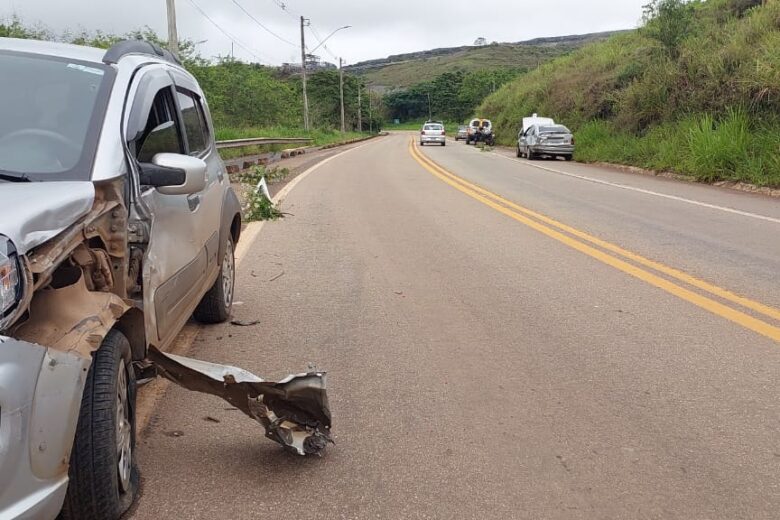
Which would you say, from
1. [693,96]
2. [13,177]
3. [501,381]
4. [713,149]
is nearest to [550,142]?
[693,96]

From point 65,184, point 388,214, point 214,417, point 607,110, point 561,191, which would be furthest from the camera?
point 607,110

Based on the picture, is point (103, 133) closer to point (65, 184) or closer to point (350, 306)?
point (65, 184)

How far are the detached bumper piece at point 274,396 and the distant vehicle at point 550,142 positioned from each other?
2636 centimetres

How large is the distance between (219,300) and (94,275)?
2710 millimetres

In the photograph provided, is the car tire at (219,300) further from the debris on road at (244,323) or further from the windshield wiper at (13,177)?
the windshield wiper at (13,177)

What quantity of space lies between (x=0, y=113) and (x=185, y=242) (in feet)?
3.60

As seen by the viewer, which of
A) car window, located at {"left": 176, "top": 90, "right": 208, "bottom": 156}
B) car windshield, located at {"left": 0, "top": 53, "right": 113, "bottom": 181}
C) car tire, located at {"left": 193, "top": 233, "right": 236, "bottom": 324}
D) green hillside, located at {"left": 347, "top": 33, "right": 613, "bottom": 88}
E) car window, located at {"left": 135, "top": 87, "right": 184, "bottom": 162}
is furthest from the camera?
green hillside, located at {"left": 347, "top": 33, "right": 613, "bottom": 88}

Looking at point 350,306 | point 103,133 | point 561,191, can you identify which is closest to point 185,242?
point 103,133

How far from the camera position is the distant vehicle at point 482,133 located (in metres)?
47.1

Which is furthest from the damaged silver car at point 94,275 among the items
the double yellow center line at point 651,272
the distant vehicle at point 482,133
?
the distant vehicle at point 482,133

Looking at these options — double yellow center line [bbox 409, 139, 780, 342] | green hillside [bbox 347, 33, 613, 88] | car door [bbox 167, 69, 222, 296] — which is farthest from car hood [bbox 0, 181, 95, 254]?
green hillside [bbox 347, 33, 613, 88]

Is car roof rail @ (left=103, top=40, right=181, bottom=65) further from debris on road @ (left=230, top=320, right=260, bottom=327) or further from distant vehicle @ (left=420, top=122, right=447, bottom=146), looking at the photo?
distant vehicle @ (left=420, top=122, right=447, bottom=146)

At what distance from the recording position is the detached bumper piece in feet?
11.0

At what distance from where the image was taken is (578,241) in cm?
909
